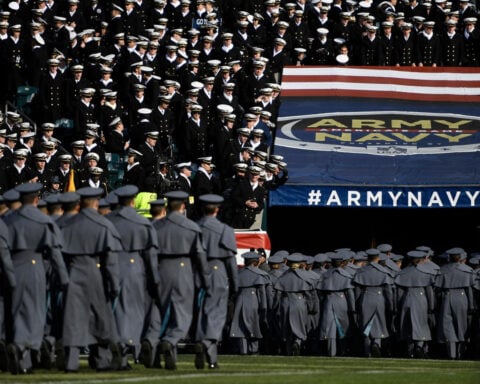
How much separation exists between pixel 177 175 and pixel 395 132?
5.70m

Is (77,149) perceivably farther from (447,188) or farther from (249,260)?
(447,188)

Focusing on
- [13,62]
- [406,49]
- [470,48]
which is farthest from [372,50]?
[13,62]

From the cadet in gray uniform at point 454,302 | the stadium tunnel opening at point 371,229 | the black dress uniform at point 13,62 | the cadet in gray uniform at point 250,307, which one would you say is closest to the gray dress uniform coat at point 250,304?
the cadet in gray uniform at point 250,307

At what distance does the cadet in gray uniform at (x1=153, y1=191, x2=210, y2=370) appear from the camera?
791 inches

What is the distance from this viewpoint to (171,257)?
66.7 feet

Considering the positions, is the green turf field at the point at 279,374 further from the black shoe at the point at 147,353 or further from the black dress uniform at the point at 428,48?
the black dress uniform at the point at 428,48

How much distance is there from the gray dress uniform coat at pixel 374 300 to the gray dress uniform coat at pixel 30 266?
1019 cm

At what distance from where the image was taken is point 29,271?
1945 cm

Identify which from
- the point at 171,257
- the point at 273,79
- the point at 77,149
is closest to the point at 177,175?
the point at 77,149

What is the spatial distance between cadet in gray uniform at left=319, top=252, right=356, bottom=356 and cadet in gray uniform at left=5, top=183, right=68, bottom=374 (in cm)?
1027

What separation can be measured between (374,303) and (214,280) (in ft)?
28.5

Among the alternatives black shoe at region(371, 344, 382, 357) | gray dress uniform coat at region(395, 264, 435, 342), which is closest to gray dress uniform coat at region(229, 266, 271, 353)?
black shoe at region(371, 344, 382, 357)

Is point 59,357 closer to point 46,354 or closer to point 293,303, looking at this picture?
point 46,354

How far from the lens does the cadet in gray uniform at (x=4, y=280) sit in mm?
19078
